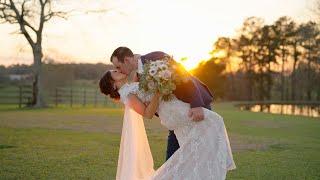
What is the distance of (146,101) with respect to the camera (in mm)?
5199

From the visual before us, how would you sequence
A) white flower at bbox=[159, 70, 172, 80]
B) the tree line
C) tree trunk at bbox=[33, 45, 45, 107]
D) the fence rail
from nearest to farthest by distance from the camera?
white flower at bbox=[159, 70, 172, 80]
tree trunk at bbox=[33, 45, 45, 107]
the fence rail
the tree line

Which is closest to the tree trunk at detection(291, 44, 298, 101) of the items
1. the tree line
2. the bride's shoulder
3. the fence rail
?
the tree line

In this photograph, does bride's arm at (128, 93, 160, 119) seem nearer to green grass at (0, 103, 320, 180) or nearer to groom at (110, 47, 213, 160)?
groom at (110, 47, 213, 160)

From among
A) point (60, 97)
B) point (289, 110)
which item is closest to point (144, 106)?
point (60, 97)

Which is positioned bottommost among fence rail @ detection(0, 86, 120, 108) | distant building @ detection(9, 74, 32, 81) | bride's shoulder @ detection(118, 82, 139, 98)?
fence rail @ detection(0, 86, 120, 108)

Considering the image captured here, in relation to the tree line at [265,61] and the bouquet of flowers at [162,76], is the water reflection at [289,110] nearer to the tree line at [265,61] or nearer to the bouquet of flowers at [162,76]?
the tree line at [265,61]

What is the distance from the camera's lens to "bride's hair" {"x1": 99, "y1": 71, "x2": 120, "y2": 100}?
5.30 meters

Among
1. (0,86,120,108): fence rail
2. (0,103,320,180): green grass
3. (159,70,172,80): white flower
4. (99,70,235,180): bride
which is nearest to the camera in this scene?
(159,70,172,80): white flower

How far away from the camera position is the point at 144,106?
5168mm

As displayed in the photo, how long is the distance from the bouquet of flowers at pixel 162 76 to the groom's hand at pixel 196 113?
27 cm

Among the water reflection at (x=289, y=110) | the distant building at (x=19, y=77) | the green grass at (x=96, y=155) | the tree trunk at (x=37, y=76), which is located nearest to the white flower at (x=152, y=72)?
the green grass at (x=96, y=155)

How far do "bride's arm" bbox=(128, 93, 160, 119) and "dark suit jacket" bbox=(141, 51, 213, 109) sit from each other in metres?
0.24

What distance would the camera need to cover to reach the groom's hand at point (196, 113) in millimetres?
5008

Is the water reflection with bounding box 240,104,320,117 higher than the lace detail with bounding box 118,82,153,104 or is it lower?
lower
